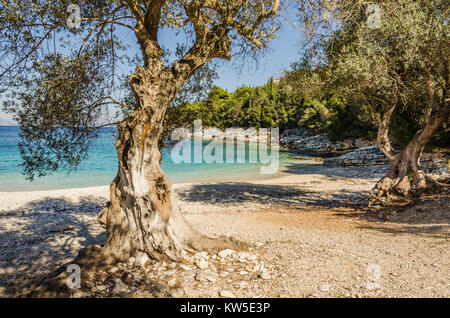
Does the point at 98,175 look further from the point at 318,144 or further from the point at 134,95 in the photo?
the point at 318,144

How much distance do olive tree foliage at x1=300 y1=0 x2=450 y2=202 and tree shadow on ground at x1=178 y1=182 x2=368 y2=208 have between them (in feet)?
8.01

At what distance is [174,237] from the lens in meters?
5.14

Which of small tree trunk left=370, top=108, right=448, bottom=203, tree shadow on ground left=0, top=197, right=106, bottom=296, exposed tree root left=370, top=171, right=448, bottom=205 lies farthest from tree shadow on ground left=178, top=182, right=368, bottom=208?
tree shadow on ground left=0, top=197, right=106, bottom=296

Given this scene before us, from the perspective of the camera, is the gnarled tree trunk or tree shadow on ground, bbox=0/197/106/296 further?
tree shadow on ground, bbox=0/197/106/296

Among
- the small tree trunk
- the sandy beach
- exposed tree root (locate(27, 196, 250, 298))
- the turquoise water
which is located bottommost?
the turquoise water

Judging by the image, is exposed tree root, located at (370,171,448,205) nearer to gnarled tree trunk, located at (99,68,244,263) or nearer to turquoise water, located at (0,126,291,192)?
gnarled tree trunk, located at (99,68,244,263)

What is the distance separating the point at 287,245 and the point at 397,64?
7.47 metres

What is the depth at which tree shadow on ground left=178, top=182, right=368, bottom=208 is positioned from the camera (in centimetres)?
1313

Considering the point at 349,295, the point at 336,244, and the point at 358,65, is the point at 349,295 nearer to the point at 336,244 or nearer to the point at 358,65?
the point at 336,244

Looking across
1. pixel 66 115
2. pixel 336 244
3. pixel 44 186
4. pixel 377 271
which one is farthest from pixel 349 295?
pixel 44 186

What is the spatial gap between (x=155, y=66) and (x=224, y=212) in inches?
311

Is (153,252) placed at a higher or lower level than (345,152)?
lower

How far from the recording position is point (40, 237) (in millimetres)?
8844

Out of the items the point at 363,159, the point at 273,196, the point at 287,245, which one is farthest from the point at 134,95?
the point at 363,159
